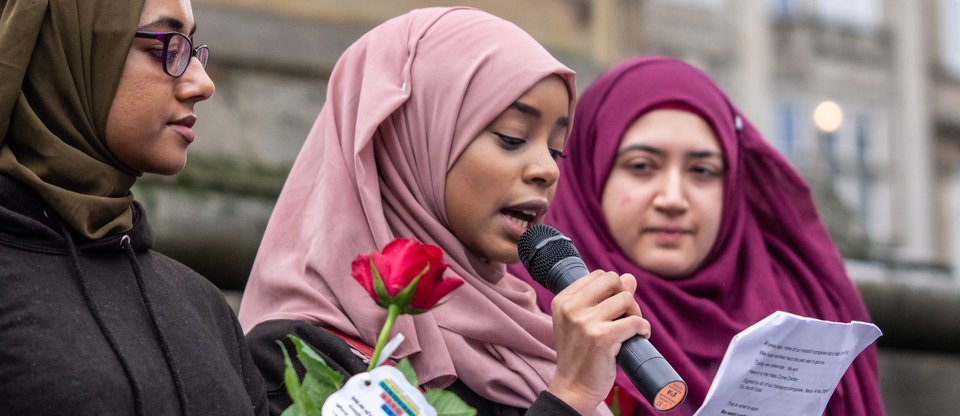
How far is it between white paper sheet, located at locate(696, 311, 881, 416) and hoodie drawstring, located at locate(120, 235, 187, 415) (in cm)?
102

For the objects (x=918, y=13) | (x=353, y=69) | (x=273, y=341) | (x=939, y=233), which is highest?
(x=353, y=69)

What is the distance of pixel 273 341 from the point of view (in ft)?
10.0

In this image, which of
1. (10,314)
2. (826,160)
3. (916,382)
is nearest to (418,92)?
(10,314)

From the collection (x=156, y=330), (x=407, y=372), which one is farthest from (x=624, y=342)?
(x=156, y=330)

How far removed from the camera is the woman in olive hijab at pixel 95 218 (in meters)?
2.48

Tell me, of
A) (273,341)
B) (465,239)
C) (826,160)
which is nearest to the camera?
(273,341)

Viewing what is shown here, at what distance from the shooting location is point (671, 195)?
4.05 m

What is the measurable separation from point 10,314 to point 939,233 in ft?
85.0

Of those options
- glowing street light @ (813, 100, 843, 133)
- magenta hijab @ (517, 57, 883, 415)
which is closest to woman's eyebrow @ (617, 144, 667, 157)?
magenta hijab @ (517, 57, 883, 415)

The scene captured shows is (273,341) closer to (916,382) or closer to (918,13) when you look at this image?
(916,382)

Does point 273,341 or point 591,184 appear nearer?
point 273,341

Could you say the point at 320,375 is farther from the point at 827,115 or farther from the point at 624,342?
the point at 827,115

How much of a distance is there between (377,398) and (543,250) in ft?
1.88

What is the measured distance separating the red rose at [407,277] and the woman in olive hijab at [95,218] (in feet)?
1.22
